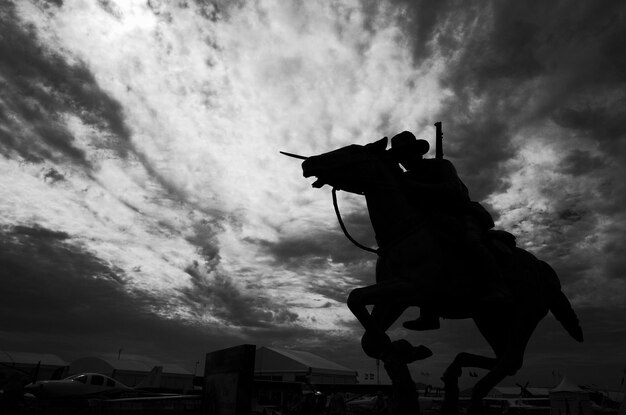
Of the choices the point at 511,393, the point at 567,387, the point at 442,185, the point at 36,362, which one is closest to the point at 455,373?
the point at 442,185

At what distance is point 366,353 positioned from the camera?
15.8 feet

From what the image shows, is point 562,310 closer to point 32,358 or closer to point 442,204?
point 442,204

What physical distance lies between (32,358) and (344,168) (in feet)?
260

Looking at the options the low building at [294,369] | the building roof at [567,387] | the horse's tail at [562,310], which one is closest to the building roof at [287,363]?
the low building at [294,369]

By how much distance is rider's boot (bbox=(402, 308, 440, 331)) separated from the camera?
5543 millimetres

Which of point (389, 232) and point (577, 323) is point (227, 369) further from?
point (577, 323)

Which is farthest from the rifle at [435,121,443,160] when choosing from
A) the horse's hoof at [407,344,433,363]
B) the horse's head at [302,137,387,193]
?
the horse's hoof at [407,344,433,363]

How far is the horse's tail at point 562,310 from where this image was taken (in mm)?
5683

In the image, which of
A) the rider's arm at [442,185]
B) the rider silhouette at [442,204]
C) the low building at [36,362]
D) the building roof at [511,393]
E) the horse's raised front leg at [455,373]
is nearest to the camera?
the rider silhouette at [442,204]

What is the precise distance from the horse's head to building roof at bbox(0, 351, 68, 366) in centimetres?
7334

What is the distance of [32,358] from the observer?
6675 cm

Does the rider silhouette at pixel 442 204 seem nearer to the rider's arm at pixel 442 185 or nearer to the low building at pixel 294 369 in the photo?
the rider's arm at pixel 442 185

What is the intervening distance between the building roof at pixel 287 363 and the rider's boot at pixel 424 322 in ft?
165

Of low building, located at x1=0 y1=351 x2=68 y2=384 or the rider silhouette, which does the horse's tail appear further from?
low building, located at x1=0 y1=351 x2=68 y2=384
